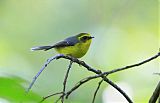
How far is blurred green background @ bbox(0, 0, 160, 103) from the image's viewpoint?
3582 mm

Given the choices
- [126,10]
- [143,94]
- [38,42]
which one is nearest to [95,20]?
[126,10]

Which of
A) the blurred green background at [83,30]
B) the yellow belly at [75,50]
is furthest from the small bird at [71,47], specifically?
the blurred green background at [83,30]

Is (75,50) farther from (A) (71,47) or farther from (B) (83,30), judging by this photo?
(B) (83,30)

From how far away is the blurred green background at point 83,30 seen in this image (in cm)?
358

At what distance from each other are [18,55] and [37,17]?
0.94 m

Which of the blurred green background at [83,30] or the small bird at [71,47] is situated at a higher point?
the blurred green background at [83,30]

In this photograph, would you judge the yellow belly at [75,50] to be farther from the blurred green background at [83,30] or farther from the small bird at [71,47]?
the blurred green background at [83,30]

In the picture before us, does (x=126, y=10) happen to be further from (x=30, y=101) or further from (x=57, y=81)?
(x=30, y=101)

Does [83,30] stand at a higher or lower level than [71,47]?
higher

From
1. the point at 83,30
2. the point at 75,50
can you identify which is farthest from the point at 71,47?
the point at 83,30

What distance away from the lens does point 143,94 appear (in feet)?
4.61

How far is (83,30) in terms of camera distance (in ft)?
13.2

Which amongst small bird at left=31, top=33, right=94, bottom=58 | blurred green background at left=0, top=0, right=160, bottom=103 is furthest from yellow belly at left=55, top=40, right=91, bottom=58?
blurred green background at left=0, top=0, right=160, bottom=103

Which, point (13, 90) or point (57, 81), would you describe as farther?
point (57, 81)
